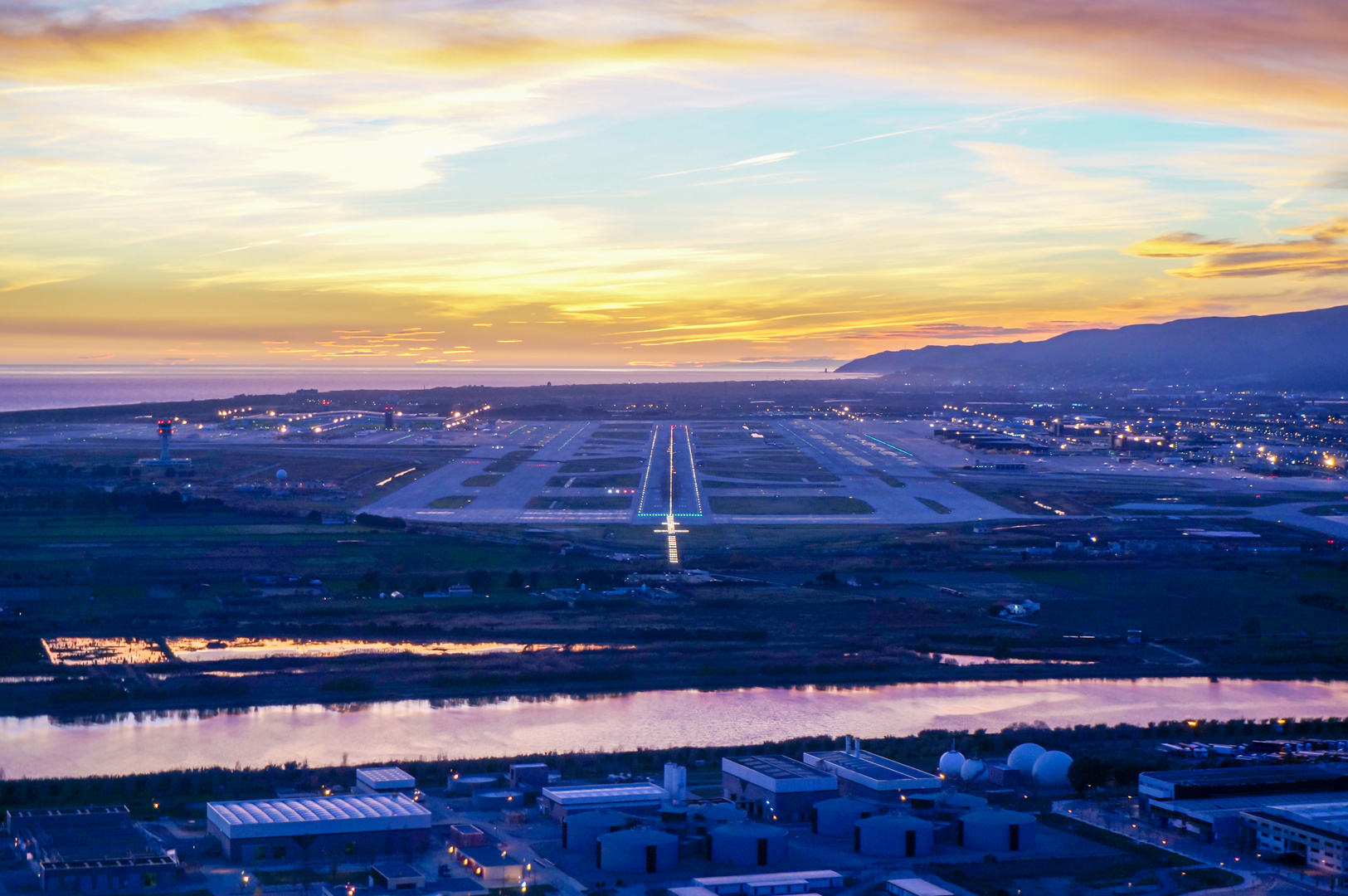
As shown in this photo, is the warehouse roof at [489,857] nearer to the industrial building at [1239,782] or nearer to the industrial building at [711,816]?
the industrial building at [711,816]

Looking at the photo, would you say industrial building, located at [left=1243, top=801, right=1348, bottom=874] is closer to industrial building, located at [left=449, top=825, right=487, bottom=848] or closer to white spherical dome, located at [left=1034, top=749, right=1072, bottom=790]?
white spherical dome, located at [left=1034, top=749, right=1072, bottom=790]

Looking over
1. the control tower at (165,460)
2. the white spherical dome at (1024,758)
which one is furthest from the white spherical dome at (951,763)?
the control tower at (165,460)

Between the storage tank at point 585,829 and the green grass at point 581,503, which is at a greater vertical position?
the green grass at point 581,503

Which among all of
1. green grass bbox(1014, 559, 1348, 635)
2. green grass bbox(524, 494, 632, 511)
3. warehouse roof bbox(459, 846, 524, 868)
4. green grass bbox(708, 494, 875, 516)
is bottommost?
warehouse roof bbox(459, 846, 524, 868)

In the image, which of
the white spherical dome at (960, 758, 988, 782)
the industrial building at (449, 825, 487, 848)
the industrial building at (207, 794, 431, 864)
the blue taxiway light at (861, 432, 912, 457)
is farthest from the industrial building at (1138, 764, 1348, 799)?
the blue taxiway light at (861, 432, 912, 457)

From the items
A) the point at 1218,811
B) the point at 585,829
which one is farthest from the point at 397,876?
the point at 1218,811

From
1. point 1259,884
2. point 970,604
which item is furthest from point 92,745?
point 970,604
